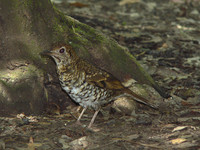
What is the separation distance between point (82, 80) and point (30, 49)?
95 centimetres

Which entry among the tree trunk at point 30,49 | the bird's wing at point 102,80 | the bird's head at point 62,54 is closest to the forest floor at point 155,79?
the tree trunk at point 30,49

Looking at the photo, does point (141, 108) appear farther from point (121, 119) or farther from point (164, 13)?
point (164, 13)

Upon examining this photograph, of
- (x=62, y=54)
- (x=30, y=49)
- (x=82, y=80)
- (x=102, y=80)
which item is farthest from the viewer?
(x=30, y=49)

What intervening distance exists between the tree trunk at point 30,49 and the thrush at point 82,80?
19.0 inches

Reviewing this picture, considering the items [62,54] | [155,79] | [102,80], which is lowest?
[155,79]

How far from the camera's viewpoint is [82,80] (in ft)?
14.9

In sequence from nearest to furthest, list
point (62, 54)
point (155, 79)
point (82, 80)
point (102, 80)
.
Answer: point (62, 54)
point (82, 80)
point (102, 80)
point (155, 79)

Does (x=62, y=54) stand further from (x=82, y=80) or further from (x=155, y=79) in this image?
(x=155, y=79)

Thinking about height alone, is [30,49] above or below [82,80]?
above

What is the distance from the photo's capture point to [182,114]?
5.01 metres

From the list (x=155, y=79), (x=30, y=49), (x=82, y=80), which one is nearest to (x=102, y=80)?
(x=82, y=80)

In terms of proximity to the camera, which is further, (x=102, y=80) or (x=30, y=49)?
(x=30, y=49)

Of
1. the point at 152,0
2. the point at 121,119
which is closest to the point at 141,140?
the point at 121,119

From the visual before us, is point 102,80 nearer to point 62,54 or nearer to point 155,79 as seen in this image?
→ point 62,54
